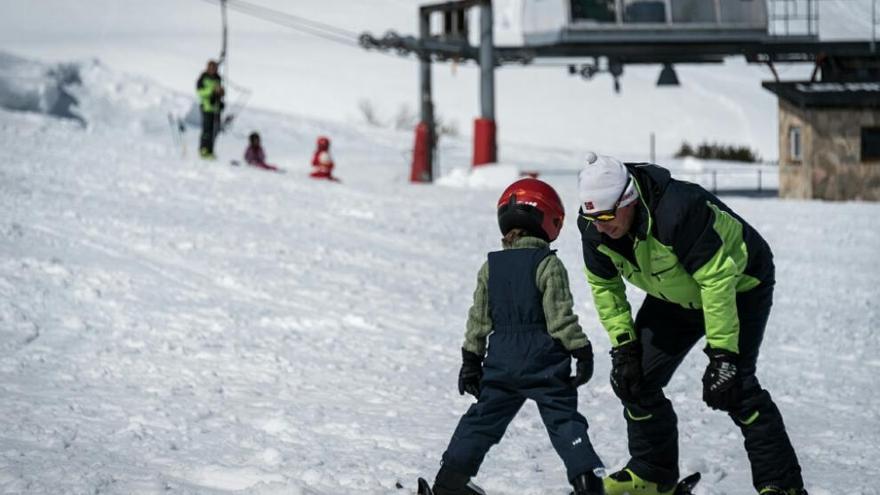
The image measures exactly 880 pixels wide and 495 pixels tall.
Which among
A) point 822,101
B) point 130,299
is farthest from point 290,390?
point 822,101

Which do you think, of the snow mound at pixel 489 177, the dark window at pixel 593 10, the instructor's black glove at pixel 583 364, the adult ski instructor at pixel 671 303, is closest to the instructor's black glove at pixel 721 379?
the adult ski instructor at pixel 671 303

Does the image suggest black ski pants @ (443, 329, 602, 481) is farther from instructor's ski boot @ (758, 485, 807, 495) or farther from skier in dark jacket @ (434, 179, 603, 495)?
instructor's ski boot @ (758, 485, 807, 495)

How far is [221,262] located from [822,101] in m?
15.0

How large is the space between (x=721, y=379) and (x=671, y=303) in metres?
0.49

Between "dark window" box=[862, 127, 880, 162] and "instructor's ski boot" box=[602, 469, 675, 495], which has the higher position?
"dark window" box=[862, 127, 880, 162]

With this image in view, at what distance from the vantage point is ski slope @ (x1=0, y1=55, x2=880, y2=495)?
607 cm

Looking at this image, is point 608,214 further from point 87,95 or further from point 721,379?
point 87,95

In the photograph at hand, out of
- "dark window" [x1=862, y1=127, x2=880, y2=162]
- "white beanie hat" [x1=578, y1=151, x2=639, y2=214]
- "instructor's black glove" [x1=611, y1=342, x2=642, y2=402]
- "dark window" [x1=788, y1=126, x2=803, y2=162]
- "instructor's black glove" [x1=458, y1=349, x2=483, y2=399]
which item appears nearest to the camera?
"white beanie hat" [x1=578, y1=151, x2=639, y2=214]

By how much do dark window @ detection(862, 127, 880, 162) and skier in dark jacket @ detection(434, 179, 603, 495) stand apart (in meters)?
20.1

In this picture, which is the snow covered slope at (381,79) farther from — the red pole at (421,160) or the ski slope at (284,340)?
the ski slope at (284,340)

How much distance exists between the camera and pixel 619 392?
205 inches

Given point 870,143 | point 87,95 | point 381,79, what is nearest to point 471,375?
point 870,143

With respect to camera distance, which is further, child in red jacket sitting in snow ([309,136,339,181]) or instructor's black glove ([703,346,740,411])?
child in red jacket sitting in snow ([309,136,339,181])

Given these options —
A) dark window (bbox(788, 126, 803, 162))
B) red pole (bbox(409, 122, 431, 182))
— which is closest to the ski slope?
dark window (bbox(788, 126, 803, 162))
